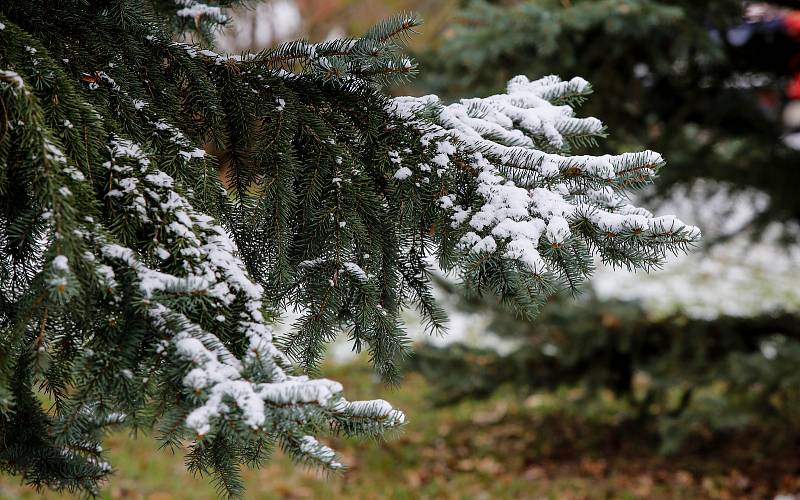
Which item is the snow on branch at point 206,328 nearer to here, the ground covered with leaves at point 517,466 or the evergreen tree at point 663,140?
the evergreen tree at point 663,140

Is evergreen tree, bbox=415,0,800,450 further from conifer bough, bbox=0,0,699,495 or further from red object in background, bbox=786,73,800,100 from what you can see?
conifer bough, bbox=0,0,699,495

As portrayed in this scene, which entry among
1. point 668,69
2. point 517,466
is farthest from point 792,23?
point 517,466

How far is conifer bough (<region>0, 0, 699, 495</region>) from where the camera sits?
1376 millimetres

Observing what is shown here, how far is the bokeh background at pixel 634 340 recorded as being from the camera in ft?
13.9

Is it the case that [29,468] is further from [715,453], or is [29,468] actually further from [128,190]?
[715,453]

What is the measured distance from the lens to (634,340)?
5367mm

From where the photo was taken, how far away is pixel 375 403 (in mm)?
1397

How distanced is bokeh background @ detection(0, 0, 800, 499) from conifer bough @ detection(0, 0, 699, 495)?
2.16 meters

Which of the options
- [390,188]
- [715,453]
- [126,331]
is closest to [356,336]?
[390,188]

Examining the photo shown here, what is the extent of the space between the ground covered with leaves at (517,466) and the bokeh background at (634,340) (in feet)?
0.06

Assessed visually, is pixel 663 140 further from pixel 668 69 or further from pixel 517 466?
pixel 517 466

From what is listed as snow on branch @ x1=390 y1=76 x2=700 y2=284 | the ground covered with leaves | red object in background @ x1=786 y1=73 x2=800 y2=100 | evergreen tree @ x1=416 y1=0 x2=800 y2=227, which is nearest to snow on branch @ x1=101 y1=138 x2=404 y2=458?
snow on branch @ x1=390 y1=76 x2=700 y2=284

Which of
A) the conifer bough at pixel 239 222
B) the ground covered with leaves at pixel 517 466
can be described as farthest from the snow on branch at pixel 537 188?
the ground covered with leaves at pixel 517 466

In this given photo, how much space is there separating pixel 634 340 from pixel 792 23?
2721 mm
